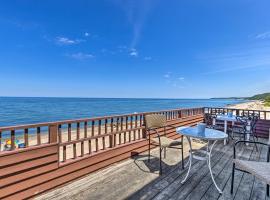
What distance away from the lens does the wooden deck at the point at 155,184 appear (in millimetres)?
2104

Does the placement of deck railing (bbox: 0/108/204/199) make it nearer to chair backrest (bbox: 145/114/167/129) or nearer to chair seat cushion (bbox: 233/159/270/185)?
chair backrest (bbox: 145/114/167/129)

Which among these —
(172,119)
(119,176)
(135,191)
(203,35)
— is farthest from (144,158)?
(203,35)

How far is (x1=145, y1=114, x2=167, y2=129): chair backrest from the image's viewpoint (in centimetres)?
342

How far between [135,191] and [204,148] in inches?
109

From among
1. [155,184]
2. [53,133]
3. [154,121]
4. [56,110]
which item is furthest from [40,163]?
[56,110]

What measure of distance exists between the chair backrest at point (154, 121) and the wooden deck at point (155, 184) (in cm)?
74

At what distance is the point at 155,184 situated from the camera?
237cm

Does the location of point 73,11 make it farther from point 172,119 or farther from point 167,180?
point 167,180

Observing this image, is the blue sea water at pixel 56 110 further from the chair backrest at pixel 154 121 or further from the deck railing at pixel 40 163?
the chair backrest at pixel 154 121

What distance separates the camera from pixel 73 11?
9.62 meters

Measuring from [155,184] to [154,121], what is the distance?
144 cm

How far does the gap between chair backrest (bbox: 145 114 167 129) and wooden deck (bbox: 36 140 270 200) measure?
2.43ft

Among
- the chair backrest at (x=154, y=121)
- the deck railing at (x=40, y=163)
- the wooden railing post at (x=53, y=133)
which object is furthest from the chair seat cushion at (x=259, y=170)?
the wooden railing post at (x=53, y=133)

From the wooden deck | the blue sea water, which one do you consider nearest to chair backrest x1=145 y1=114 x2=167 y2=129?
the wooden deck
